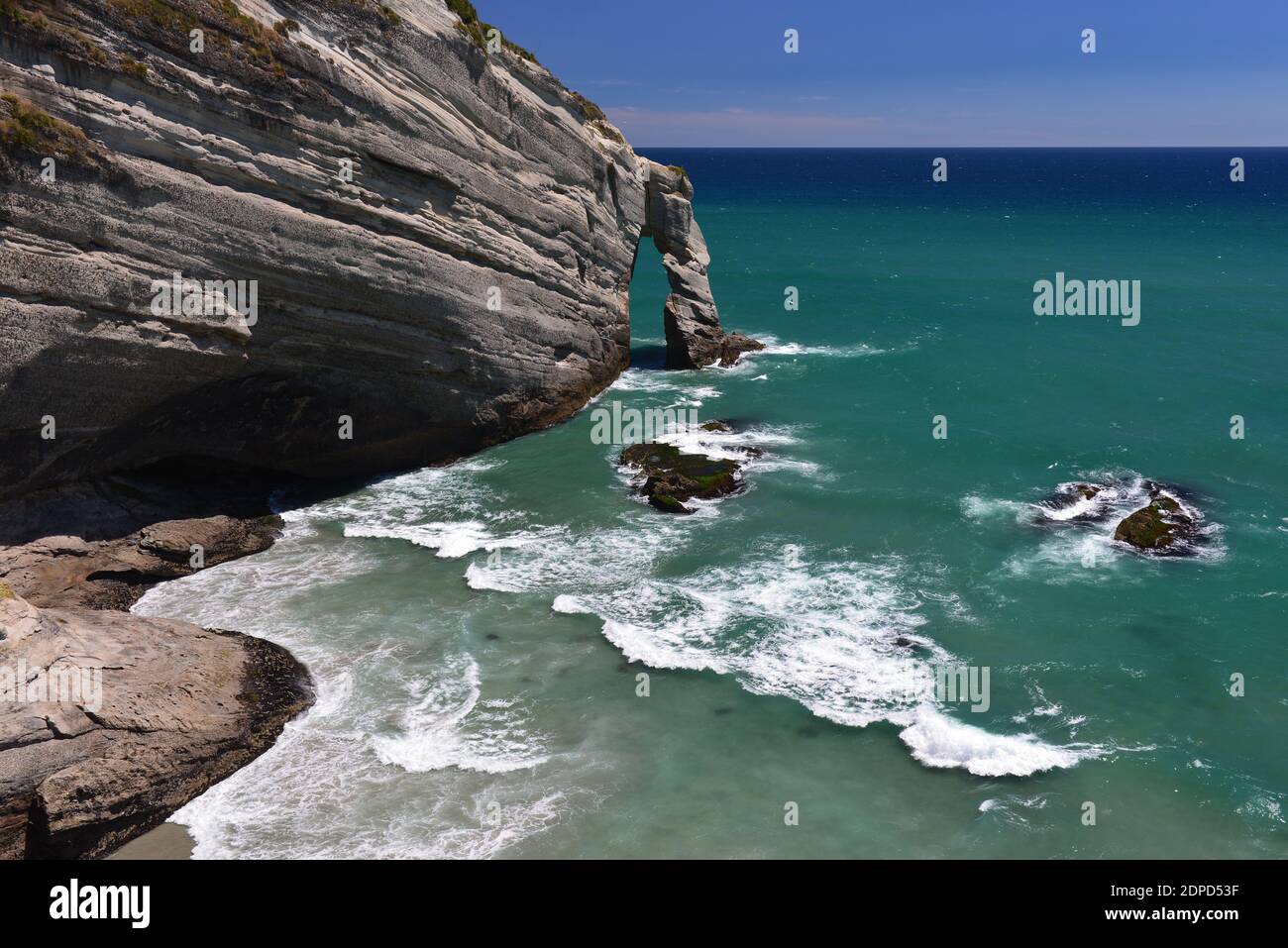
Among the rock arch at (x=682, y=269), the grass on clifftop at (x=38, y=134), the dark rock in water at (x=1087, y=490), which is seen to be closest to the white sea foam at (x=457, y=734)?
the grass on clifftop at (x=38, y=134)

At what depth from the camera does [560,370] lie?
123 feet

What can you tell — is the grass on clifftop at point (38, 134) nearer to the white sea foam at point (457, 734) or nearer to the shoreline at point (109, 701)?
the shoreline at point (109, 701)

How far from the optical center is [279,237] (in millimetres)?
26531

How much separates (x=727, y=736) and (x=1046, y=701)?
7.13m

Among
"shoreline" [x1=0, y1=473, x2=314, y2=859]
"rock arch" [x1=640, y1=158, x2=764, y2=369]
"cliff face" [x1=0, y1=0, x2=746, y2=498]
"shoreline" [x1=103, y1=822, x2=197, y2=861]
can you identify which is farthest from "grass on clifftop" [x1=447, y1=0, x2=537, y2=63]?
"shoreline" [x1=103, y1=822, x2=197, y2=861]

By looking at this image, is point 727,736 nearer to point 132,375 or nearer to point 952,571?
point 952,571

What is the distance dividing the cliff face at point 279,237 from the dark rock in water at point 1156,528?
810 inches

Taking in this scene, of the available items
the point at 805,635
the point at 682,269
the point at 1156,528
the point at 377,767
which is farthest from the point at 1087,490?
the point at 377,767

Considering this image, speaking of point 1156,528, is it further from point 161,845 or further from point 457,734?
point 161,845

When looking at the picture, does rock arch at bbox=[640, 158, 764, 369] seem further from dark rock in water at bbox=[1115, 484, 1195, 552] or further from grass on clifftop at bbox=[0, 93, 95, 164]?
grass on clifftop at bbox=[0, 93, 95, 164]

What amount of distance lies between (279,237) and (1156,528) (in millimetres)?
26418

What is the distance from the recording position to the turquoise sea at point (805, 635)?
1716 centimetres

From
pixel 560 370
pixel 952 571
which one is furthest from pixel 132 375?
pixel 952 571

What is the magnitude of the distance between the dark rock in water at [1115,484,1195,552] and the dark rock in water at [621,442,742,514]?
1182cm
